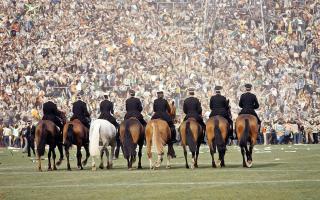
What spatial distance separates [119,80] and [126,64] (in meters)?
1.70

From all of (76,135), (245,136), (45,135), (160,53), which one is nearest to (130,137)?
(76,135)

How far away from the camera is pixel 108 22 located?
75.1 m

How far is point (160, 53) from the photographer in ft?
241

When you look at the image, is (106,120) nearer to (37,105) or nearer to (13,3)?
(37,105)

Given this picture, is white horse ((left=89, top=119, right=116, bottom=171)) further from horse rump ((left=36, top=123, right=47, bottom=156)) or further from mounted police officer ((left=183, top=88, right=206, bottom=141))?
mounted police officer ((left=183, top=88, right=206, bottom=141))

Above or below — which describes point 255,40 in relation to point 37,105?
above

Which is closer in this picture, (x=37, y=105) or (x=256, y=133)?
(x=256, y=133)

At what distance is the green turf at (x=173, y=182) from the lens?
80.5 feet

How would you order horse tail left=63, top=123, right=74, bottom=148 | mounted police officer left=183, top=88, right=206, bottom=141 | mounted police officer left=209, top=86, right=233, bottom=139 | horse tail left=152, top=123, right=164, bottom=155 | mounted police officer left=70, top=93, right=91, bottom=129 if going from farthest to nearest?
mounted police officer left=70, top=93, right=91, bottom=129 < horse tail left=63, top=123, right=74, bottom=148 < mounted police officer left=183, top=88, right=206, bottom=141 < mounted police officer left=209, top=86, right=233, bottom=139 < horse tail left=152, top=123, right=164, bottom=155

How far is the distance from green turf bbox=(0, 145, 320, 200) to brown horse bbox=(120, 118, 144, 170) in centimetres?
61

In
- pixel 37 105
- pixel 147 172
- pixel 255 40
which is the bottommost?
pixel 147 172

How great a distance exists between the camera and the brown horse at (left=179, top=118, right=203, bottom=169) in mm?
35781

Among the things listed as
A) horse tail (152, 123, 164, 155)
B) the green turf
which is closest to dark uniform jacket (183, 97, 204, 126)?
horse tail (152, 123, 164, 155)

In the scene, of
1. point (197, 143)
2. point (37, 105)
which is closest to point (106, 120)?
point (197, 143)
